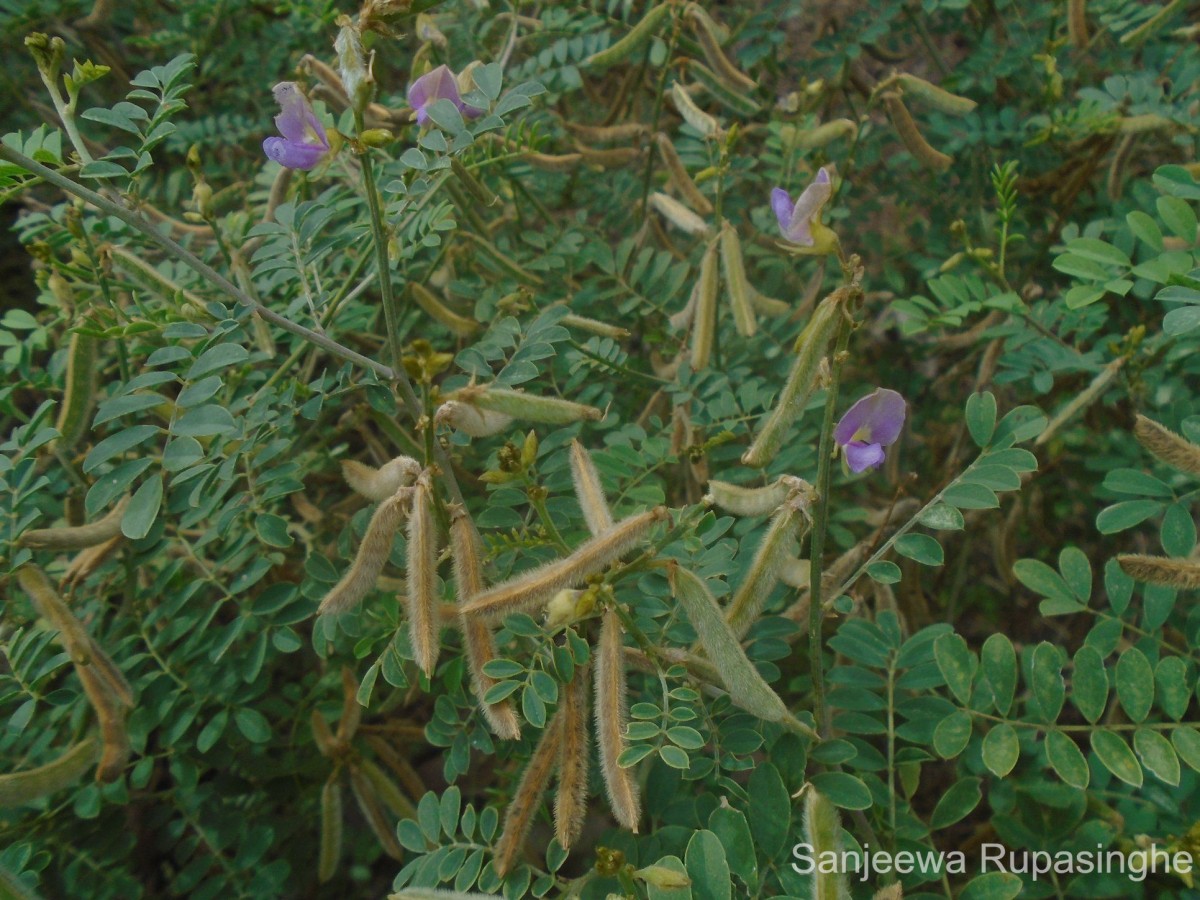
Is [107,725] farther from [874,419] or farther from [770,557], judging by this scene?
[874,419]

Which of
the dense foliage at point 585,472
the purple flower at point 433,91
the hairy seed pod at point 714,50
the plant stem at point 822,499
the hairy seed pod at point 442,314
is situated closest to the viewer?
the plant stem at point 822,499

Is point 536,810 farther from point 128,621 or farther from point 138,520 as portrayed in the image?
point 128,621

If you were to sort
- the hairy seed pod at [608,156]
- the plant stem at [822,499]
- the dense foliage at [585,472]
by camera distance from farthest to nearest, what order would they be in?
the hairy seed pod at [608,156], the dense foliage at [585,472], the plant stem at [822,499]

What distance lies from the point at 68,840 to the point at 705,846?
40.1 inches

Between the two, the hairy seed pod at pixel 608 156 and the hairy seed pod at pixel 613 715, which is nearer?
the hairy seed pod at pixel 613 715

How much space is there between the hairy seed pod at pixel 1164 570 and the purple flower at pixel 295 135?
1045 millimetres

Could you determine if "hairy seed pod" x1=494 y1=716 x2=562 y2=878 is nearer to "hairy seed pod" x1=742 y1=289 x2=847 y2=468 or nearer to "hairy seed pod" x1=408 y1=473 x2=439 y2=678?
"hairy seed pod" x1=408 y1=473 x2=439 y2=678

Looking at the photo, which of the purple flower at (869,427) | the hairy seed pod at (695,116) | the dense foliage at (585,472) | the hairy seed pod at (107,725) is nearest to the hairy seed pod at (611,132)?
the dense foliage at (585,472)

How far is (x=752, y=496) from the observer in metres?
1.03

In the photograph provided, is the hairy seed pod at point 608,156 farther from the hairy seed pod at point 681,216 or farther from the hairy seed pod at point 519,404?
the hairy seed pod at point 519,404

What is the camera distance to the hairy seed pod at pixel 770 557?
99 cm

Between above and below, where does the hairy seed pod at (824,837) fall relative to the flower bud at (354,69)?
below

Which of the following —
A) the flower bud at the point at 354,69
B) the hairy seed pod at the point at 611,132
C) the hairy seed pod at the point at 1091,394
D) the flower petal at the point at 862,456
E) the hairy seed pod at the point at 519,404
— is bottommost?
the hairy seed pod at the point at 1091,394

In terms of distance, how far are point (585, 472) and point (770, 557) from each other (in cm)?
23
